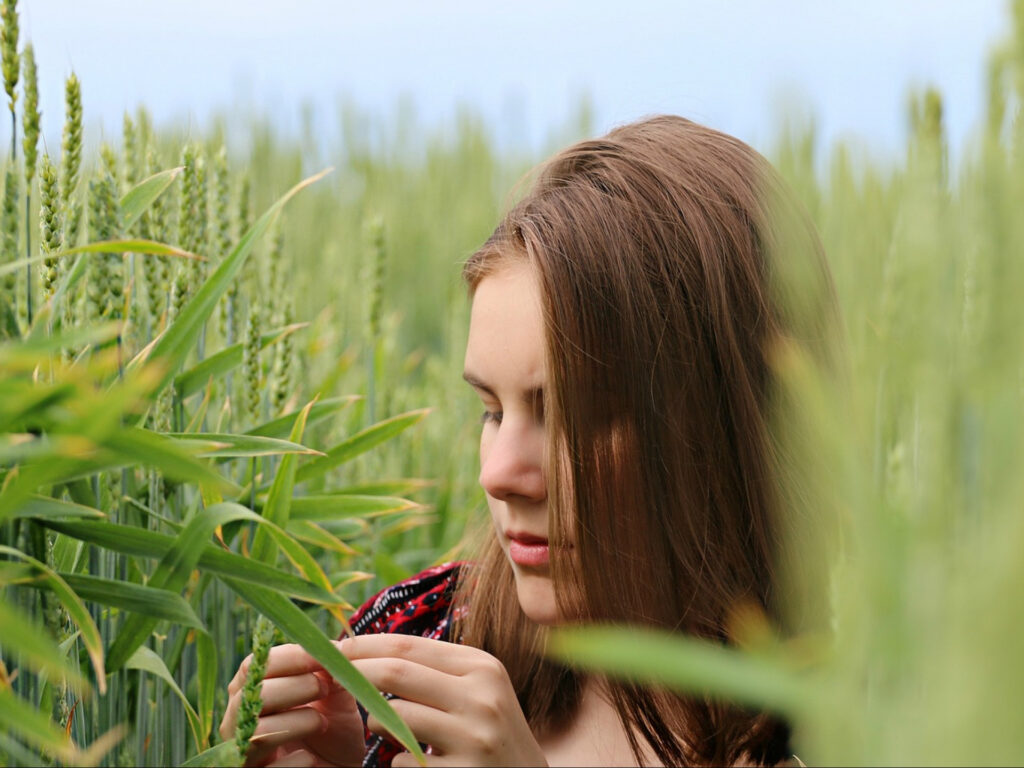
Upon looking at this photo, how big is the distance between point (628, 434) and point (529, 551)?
15 cm

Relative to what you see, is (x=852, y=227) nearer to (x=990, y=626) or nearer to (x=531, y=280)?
(x=990, y=626)

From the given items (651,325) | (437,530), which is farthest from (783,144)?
(437,530)

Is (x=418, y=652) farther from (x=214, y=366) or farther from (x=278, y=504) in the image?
(x=214, y=366)

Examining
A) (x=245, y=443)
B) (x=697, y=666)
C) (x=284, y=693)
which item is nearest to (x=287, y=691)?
(x=284, y=693)

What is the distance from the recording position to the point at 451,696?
910mm

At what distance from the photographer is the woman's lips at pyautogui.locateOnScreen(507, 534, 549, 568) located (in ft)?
3.51

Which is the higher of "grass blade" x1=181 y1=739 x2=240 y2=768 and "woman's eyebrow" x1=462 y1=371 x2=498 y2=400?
"woman's eyebrow" x1=462 y1=371 x2=498 y2=400

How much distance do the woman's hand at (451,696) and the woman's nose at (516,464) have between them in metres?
0.16

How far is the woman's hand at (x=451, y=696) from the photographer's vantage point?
0.90 m

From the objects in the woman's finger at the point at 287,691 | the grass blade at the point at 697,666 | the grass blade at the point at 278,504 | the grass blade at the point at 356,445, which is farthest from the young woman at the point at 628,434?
the grass blade at the point at 697,666

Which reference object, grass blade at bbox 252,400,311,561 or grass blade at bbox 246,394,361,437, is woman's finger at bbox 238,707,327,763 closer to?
grass blade at bbox 252,400,311,561

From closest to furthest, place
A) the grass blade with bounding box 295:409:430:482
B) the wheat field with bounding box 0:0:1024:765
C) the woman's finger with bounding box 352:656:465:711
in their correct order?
the wheat field with bounding box 0:0:1024:765 → the woman's finger with bounding box 352:656:465:711 → the grass blade with bounding box 295:409:430:482

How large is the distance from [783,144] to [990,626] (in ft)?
1.61

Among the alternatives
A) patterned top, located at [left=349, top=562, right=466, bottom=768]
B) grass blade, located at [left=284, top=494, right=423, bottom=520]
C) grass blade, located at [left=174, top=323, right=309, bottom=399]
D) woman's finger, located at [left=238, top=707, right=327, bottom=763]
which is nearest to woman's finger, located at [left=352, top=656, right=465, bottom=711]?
woman's finger, located at [left=238, top=707, right=327, bottom=763]
